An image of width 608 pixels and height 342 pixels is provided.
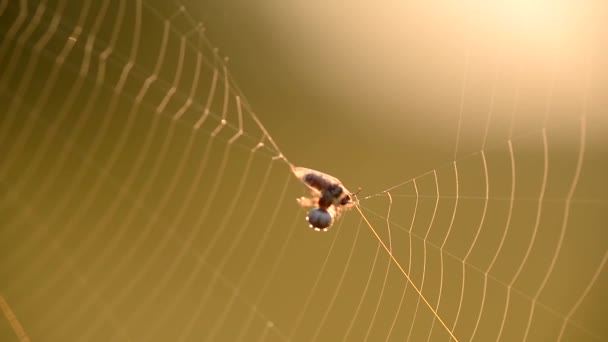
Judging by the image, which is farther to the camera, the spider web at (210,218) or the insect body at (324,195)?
the spider web at (210,218)

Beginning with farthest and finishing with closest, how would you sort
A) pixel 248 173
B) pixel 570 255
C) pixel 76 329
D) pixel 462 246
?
1. pixel 570 255
2. pixel 248 173
3. pixel 462 246
4. pixel 76 329

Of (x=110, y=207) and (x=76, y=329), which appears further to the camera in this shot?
(x=110, y=207)

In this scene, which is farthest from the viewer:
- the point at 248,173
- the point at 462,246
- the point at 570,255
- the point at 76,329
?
the point at 570,255

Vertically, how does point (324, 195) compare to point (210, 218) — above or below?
below

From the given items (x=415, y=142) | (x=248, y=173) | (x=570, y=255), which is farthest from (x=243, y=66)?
(x=570, y=255)

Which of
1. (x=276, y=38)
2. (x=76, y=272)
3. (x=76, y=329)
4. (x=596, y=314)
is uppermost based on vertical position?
(x=276, y=38)

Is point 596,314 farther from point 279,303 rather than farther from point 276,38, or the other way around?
point 276,38

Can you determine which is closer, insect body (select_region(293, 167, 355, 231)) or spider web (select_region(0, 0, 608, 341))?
insect body (select_region(293, 167, 355, 231))

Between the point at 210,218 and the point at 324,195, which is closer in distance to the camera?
the point at 324,195
